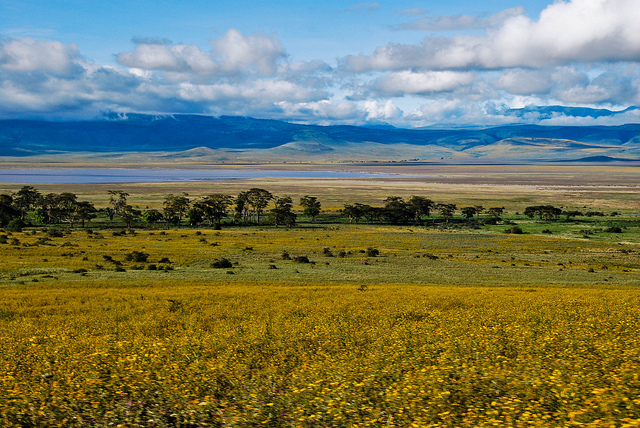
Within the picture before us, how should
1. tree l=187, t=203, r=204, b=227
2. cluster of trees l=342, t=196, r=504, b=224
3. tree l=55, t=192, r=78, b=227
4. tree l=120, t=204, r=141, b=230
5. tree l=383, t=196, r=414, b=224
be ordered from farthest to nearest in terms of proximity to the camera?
tree l=383, t=196, r=414, b=224
cluster of trees l=342, t=196, r=504, b=224
tree l=187, t=203, r=204, b=227
tree l=55, t=192, r=78, b=227
tree l=120, t=204, r=141, b=230

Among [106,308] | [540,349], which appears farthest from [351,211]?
[540,349]

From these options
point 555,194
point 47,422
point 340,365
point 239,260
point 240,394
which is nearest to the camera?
point 47,422

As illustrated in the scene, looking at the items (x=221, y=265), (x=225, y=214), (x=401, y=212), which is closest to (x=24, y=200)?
(x=225, y=214)

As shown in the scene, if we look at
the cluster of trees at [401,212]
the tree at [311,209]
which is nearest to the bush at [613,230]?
the cluster of trees at [401,212]

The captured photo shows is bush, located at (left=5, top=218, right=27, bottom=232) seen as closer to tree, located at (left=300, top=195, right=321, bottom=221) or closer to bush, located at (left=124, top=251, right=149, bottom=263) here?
bush, located at (left=124, top=251, right=149, bottom=263)

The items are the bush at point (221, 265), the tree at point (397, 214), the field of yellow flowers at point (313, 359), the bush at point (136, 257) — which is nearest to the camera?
the field of yellow flowers at point (313, 359)

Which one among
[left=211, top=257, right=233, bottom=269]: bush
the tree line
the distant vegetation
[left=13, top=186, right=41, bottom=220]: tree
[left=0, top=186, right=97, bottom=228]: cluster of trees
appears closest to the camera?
[left=211, top=257, right=233, bottom=269]: bush

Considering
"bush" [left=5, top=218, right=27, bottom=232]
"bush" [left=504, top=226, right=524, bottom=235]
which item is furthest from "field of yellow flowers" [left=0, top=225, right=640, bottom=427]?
"bush" [left=504, top=226, right=524, bottom=235]

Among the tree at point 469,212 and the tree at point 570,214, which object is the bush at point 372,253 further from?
the tree at point 570,214

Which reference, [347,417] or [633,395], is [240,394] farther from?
[633,395]

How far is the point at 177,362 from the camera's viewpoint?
13.6 metres

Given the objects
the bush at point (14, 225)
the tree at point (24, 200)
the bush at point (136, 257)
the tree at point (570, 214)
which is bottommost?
the bush at point (136, 257)

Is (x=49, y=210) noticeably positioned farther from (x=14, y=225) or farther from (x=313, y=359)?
(x=313, y=359)

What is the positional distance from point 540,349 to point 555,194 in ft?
628
